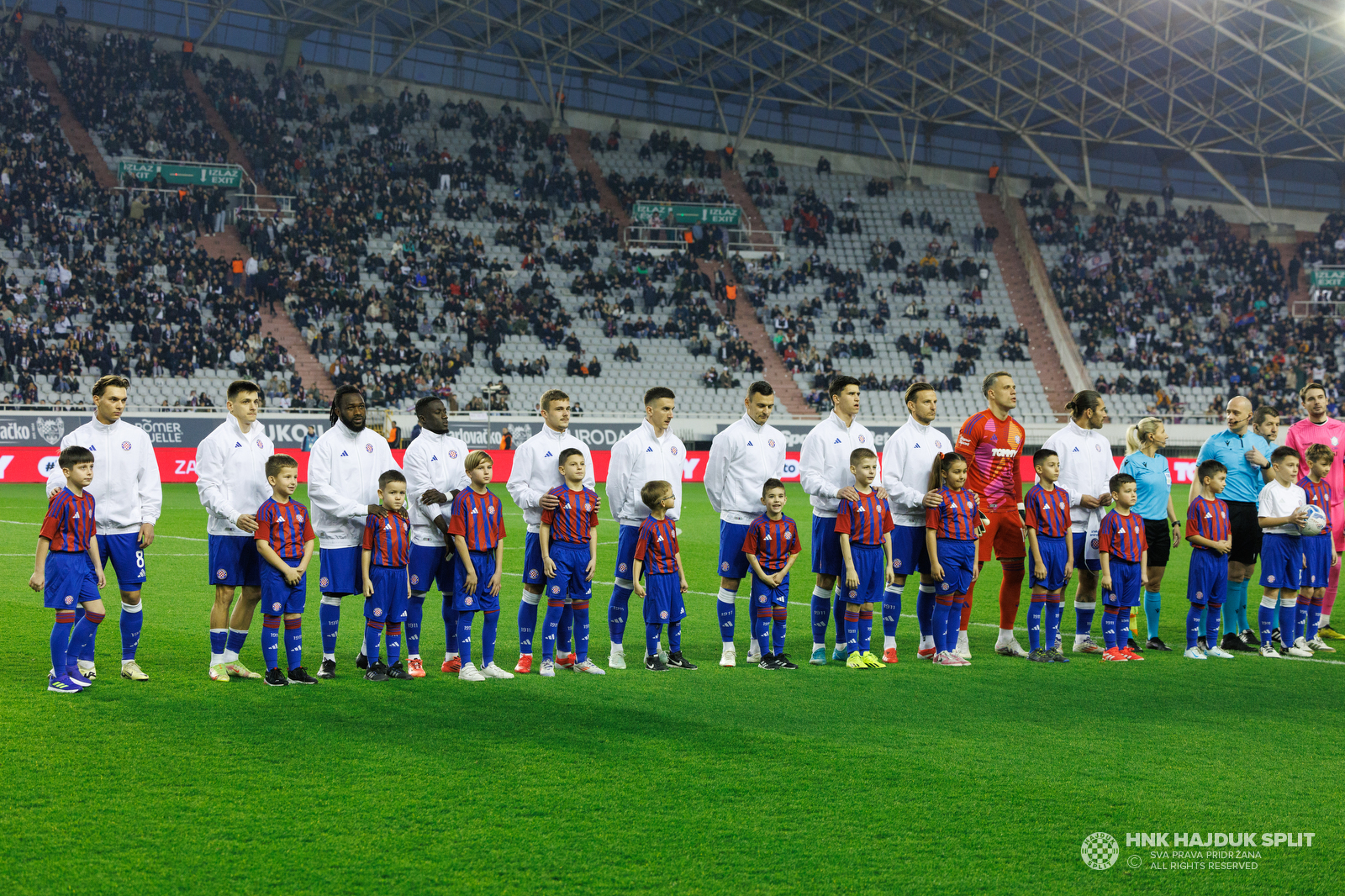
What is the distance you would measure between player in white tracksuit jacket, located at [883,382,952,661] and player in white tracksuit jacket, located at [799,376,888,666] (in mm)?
203

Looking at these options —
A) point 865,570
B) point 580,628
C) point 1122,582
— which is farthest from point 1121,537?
point 580,628

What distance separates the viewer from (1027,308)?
46.6 metres

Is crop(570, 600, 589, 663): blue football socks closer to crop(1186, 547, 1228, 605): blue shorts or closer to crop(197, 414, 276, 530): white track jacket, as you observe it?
crop(197, 414, 276, 530): white track jacket

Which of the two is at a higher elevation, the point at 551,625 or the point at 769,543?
the point at 769,543

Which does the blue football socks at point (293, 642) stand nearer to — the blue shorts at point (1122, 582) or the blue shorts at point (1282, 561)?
the blue shorts at point (1122, 582)

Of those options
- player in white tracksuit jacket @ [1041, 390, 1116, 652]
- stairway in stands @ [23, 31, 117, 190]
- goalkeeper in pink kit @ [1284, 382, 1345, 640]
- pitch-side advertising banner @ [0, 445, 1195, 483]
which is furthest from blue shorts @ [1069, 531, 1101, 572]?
stairway in stands @ [23, 31, 117, 190]

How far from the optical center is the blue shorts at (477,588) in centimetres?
849

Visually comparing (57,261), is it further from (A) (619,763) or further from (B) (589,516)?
(A) (619,763)

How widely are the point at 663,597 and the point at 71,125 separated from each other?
38321 millimetres

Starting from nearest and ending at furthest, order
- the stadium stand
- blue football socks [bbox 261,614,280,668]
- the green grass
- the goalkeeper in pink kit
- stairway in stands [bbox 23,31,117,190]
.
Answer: the green grass, blue football socks [bbox 261,614,280,668], the goalkeeper in pink kit, stairway in stands [bbox 23,31,117,190], the stadium stand

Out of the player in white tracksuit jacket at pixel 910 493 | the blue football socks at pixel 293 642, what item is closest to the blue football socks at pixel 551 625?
the blue football socks at pixel 293 642

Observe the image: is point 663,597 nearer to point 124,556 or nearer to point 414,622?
point 414,622

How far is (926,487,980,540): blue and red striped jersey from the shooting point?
9.35 m

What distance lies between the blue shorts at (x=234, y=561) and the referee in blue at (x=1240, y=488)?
8001 millimetres
